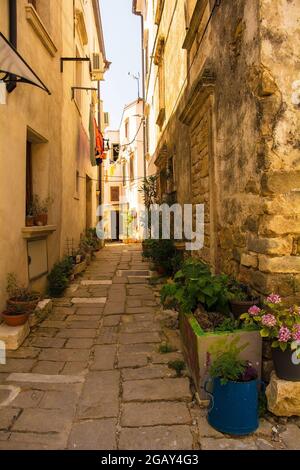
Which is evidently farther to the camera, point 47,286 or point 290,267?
point 47,286

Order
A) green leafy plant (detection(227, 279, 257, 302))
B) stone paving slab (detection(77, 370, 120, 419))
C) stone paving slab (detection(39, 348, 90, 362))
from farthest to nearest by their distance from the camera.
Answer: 1. stone paving slab (detection(39, 348, 90, 362))
2. green leafy plant (detection(227, 279, 257, 302))
3. stone paving slab (detection(77, 370, 120, 419))

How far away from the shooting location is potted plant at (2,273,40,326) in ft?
14.2

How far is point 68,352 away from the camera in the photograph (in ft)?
13.3

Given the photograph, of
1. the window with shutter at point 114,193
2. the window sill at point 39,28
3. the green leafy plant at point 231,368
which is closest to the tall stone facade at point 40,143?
the window sill at point 39,28

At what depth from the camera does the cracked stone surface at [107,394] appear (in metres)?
2.48

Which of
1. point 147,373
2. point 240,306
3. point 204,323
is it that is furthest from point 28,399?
point 240,306

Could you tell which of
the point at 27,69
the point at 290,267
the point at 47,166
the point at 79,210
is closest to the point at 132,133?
the point at 79,210

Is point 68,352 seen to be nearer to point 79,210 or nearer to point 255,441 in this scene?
point 255,441

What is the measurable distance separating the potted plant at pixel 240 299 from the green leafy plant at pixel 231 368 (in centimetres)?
49

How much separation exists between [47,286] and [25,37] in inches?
146

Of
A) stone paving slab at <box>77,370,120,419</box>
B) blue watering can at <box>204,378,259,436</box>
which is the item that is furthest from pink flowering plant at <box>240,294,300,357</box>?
stone paving slab at <box>77,370,120,419</box>

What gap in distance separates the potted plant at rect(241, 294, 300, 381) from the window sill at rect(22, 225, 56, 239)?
11.0ft

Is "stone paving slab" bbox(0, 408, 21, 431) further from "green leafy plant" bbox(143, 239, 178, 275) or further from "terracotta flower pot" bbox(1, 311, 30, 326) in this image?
"green leafy plant" bbox(143, 239, 178, 275)

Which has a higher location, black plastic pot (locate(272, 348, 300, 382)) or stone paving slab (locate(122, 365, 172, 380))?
black plastic pot (locate(272, 348, 300, 382))
